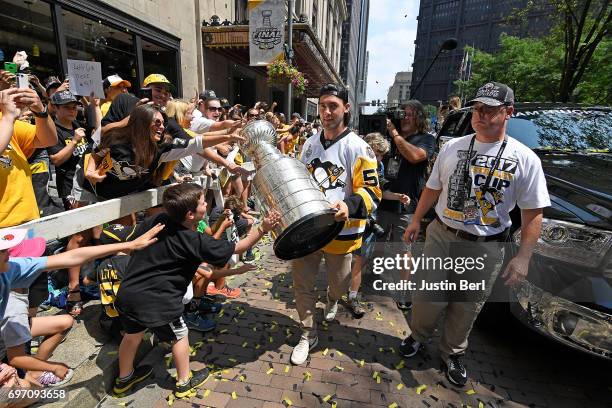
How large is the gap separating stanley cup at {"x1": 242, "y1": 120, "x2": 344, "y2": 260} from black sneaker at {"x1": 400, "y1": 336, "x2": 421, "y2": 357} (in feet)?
4.24

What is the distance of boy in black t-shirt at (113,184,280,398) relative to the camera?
85.8 inches

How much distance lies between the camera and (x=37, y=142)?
2453mm

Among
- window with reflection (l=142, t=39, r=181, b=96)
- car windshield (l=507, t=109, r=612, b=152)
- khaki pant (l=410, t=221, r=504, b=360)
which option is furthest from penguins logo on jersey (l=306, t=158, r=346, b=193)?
window with reflection (l=142, t=39, r=181, b=96)

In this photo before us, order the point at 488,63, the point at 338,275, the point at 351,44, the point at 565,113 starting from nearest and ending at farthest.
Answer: the point at 338,275
the point at 565,113
the point at 488,63
the point at 351,44

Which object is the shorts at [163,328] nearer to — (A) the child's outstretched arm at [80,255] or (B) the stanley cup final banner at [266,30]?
(A) the child's outstretched arm at [80,255]

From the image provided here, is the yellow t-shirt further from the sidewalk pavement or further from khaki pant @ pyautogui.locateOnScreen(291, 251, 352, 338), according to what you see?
khaki pant @ pyautogui.locateOnScreen(291, 251, 352, 338)

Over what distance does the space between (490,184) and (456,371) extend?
149 cm

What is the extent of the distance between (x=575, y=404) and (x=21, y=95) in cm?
431

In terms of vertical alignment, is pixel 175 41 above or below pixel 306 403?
above

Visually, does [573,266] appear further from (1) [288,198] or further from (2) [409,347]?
(1) [288,198]

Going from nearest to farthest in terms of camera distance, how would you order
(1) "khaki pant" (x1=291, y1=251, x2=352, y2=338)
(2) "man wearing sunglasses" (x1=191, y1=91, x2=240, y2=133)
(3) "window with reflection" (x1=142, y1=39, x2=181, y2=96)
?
(1) "khaki pant" (x1=291, y1=251, x2=352, y2=338) → (2) "man wearing sunglasses" (x1=191, y1=91, x2=240, y2=133) → (3) "window with reflection" (x1=142, y1=39, x2=181, y2=96)

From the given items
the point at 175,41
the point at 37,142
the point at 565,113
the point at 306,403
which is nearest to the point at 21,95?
the point at 37,142

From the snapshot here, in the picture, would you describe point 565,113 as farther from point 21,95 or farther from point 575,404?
point 21,95

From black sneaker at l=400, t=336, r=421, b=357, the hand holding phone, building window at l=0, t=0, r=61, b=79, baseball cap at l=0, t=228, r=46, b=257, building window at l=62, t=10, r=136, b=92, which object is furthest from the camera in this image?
building window at l=62, t=10, r=136, b=92
